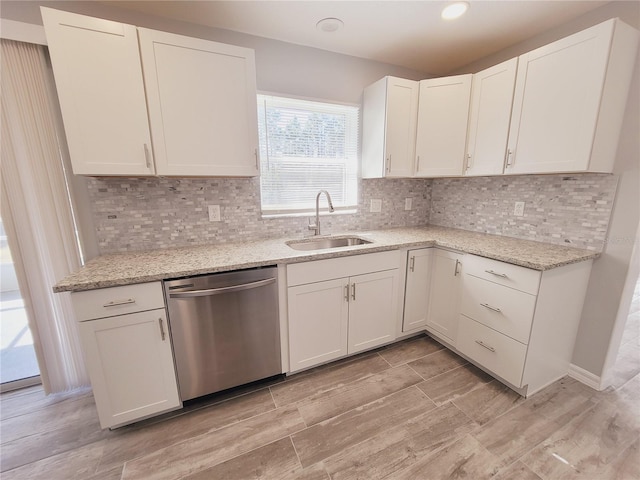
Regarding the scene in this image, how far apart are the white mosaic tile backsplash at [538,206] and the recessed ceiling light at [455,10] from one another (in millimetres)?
1233

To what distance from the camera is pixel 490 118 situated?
6.44 feet

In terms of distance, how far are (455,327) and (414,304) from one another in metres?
0.34

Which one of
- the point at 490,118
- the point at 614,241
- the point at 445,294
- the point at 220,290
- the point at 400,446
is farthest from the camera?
the point at 445,294

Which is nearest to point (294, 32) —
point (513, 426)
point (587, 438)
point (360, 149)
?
point (360, 149)

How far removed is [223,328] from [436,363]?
160 centimetres

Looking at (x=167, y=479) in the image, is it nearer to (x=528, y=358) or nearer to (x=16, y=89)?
(x=528, y=358)

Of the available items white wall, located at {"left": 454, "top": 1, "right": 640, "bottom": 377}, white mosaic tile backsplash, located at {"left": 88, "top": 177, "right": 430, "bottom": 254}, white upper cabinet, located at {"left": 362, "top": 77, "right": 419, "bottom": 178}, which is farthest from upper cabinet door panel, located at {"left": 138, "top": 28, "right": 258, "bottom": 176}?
white wall, located at {"left": 454, "top": 1, "right": 640, "bottom": 377}

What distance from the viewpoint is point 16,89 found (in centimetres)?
147

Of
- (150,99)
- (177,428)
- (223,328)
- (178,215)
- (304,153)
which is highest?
(150,99)

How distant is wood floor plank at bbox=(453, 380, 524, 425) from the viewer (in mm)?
1571

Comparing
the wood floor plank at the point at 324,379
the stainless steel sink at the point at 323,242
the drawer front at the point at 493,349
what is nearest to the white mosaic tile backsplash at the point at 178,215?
the stainless steel sink at the point at 323,242

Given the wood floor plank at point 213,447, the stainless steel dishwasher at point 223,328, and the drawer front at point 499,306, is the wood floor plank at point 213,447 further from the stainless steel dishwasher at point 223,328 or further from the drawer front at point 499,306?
the drawer front at point 499,306

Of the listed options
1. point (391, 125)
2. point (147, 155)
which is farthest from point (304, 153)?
point (147, 155)

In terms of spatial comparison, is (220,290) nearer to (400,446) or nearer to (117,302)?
(117,302)
